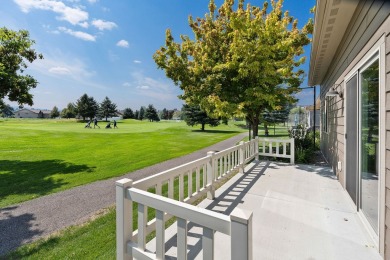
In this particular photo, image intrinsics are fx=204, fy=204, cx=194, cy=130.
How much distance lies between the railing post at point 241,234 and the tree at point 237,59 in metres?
5.67

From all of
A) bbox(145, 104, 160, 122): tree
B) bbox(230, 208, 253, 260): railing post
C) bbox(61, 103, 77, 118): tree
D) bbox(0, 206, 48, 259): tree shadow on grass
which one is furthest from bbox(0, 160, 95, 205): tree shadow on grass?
bbox(61, 103, 77, 118): tree

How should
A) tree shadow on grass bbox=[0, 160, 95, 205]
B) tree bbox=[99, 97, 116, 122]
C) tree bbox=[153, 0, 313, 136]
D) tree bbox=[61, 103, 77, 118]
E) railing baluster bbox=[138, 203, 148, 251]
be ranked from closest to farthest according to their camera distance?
railing baluster bbox=[138, 203, 148, 251] < tree shadow on grass bbox=[0, 160, 95, 205] < tree bbox=[153, 0, 313, 136] < tree bbox=[99, 97, 116, 122] < tree bbox=[61, 103, 77, 118]

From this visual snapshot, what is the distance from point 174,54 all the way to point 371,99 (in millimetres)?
6892

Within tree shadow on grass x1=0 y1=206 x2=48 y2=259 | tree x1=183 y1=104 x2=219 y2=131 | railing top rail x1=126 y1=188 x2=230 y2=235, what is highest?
tree x1=183 y1=104 x2=219 y2=131

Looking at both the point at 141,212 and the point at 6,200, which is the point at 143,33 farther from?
the point at 141,212

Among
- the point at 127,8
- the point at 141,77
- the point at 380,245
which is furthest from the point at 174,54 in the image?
the point at 141,77

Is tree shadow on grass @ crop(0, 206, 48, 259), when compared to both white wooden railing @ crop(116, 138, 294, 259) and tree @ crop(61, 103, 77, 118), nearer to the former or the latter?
white wooden railing @ crop(116, 138, 294, 259)

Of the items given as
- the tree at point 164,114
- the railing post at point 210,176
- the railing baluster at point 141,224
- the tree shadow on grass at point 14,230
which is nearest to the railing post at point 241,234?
the railing baluster at point 141,224

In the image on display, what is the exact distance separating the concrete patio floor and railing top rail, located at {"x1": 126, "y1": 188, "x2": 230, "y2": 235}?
85 centimetres

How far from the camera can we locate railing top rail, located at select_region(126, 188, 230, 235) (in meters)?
1.37

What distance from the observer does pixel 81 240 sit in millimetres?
2666

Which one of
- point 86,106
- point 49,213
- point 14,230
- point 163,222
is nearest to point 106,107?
point 86,106

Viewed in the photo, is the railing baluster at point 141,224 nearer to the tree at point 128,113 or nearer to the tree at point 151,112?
the tree at point 151,112

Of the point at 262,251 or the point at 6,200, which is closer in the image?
the point at 262,251
